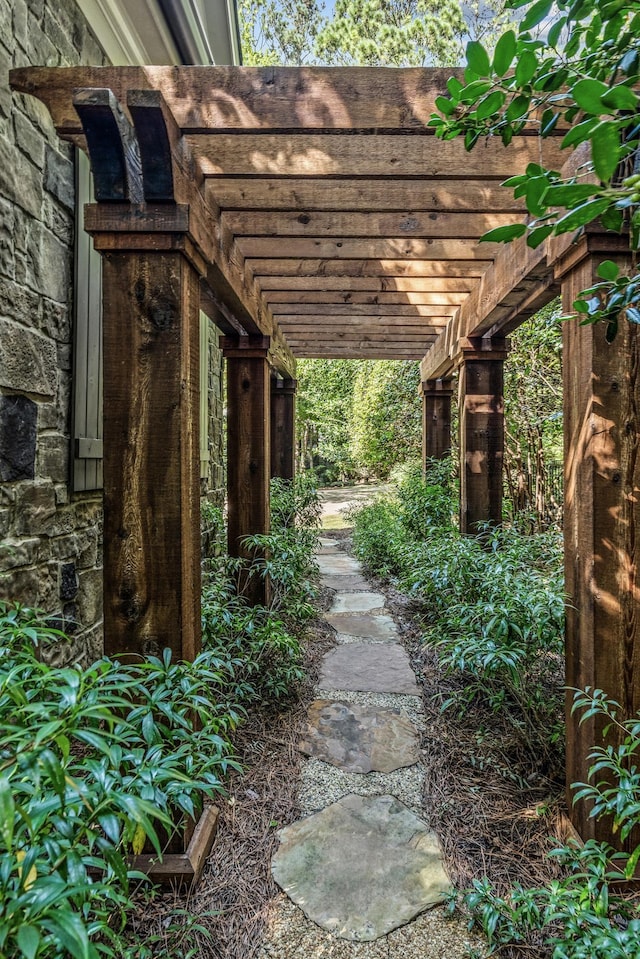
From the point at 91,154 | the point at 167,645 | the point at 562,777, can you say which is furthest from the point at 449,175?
the point at 562,777

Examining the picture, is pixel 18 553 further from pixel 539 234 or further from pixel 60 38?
pixel 60 38

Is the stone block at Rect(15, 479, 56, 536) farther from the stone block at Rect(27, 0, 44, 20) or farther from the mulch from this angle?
the stone block at Rect(27, 0, 44, 20)

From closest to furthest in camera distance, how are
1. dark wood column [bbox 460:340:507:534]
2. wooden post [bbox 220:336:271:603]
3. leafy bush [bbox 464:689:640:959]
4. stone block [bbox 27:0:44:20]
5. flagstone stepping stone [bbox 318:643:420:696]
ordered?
leafy bush [bbox 464:689:640:959] < stone block [bbox 27:0:44:20] < flagstone stepping stone [bbox 318:643:420:696] < wooden post [bbox 220:336:271:603] < dark wood column [bbox 460:340:507:534]

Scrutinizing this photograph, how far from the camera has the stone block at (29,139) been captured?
1.64 meters

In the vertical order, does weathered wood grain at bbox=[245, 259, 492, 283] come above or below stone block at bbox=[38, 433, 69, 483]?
above

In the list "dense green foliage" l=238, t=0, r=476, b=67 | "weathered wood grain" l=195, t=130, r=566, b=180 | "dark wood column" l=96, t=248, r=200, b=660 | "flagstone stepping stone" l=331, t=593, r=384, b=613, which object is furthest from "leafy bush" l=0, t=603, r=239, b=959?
"dense green foliage" l=238, t=0, r=476, b=67

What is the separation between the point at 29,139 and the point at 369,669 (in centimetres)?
283

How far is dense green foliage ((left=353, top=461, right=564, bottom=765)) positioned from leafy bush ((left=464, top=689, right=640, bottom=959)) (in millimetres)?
402

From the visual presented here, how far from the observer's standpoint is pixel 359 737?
7.22 ft

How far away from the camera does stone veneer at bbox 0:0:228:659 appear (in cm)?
162

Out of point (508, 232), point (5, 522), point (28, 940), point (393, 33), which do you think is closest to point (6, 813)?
point (28, 940)

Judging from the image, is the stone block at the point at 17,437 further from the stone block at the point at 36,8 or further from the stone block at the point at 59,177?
the stone block at the point at 36,8

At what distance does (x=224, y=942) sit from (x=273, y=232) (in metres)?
2.43

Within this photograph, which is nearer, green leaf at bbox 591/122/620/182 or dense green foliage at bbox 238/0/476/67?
green leaf at bbox 591/122/620/182
